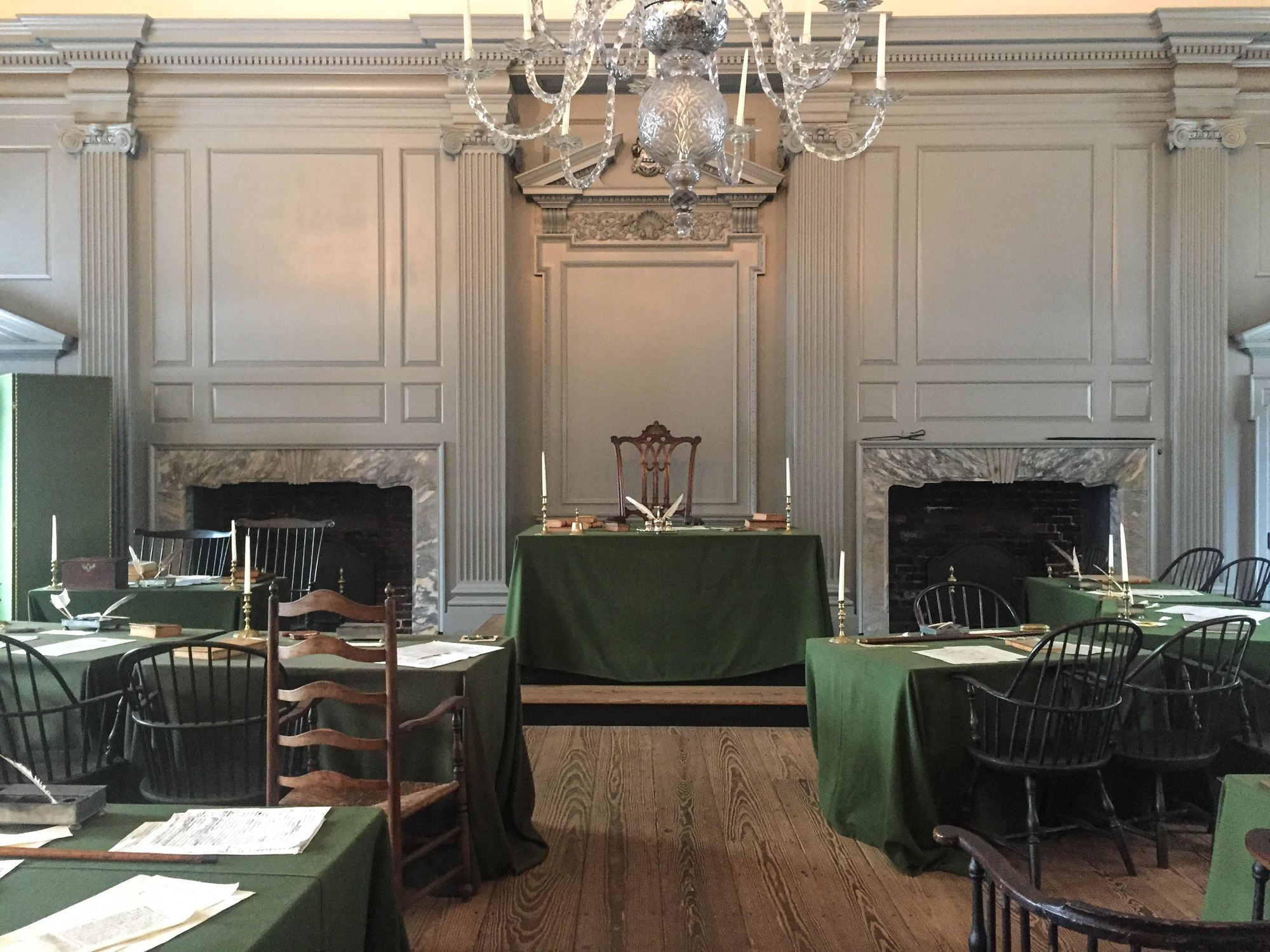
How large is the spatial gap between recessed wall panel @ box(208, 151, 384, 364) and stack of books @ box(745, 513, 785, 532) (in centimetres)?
313

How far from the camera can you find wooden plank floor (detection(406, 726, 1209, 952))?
3.14 m

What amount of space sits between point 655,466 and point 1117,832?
4517mm

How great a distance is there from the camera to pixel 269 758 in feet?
9.10

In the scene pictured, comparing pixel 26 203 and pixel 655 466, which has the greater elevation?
pixel 26 203

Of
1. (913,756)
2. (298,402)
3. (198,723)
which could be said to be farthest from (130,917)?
(298,402)

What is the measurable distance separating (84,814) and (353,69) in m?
6.90

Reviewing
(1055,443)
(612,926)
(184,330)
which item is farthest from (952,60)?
(612,926)

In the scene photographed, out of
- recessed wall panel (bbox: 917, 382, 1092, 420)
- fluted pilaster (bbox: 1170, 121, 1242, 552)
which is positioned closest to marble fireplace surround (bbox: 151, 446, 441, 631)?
recessed wall panel (bbox: 917, 382, 1092, 420)

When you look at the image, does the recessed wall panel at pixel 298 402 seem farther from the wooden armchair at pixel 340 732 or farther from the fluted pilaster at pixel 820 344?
the wooden armchair at pixel 340 732

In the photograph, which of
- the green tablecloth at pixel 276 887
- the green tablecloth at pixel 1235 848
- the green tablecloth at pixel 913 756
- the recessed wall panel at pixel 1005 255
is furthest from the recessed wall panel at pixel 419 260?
the green tablecloth at pixel 1235 848

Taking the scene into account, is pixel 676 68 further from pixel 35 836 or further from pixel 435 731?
pixel 35 836

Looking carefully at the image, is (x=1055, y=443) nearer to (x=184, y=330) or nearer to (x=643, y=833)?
(x=643, y=833)

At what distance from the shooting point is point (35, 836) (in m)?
1.89

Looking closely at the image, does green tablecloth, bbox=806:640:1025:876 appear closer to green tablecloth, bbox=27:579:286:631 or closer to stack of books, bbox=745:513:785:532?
stack of books, bbox=745:513:785:532
